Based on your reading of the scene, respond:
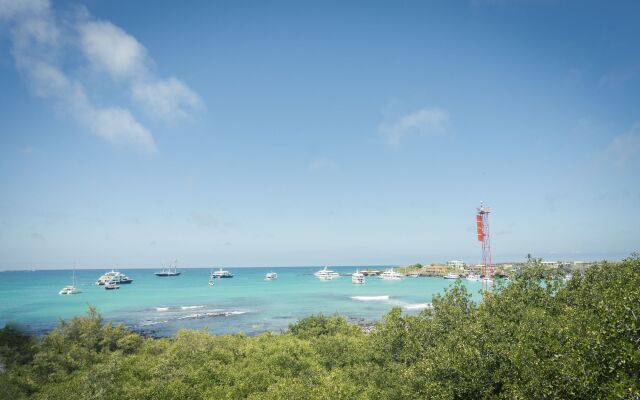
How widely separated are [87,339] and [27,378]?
399 inches

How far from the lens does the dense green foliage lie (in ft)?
49.1

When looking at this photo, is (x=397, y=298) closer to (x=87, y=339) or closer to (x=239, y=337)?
(x=239, y=337)

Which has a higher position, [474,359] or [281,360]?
[474,359]

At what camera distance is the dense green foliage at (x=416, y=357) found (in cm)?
1497

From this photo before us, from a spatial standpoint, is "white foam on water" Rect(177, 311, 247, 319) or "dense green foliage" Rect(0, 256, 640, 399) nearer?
"dense green foliage" Rect(0, 256, 640, 399)

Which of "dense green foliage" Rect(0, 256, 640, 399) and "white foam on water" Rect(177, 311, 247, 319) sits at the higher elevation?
"dense green foliage" Rect(0, 256, 640, 399)

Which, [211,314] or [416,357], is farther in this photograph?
[211,314]

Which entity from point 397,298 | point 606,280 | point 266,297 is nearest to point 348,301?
point 397,298

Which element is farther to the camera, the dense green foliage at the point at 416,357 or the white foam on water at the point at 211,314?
the white foam on water at the point at 211,314

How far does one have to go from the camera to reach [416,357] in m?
26.5

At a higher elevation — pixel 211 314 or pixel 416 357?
pixel 416 357

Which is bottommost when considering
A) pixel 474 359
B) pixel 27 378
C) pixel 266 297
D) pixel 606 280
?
pixel 266 297

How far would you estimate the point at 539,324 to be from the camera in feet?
68.9

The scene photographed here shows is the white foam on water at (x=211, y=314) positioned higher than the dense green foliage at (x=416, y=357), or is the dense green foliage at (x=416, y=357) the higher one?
the dense green foliage at (x=416, y=357)
